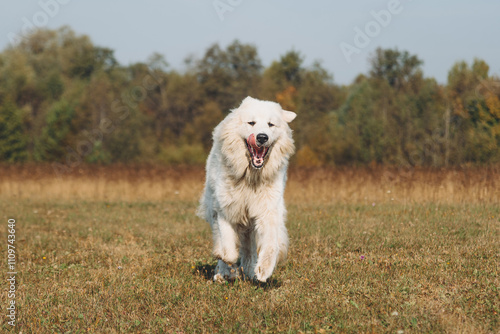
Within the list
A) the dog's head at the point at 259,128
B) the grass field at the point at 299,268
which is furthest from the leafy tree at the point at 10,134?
the dog's head at the point at 259,128

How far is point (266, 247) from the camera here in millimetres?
4914

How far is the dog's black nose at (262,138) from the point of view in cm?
505

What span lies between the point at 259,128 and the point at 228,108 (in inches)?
1611

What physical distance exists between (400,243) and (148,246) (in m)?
3.92

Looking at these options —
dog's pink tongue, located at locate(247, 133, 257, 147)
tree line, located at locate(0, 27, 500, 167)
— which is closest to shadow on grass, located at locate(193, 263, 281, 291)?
dog's pink tongue, located at locate(247, 133, 257, 147)

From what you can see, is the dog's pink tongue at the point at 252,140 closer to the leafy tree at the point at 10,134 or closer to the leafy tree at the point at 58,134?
the leafy tree at the point at 58,134

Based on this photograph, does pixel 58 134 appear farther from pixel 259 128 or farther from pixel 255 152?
pixel 259 128

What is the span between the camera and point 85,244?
26.3 feet

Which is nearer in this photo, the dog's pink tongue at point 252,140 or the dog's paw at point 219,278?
the dog's pink tongue at point 252,140

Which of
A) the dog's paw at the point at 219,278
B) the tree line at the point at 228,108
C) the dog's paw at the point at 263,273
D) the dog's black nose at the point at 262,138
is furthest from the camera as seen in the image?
the tree line at the point at 228,108

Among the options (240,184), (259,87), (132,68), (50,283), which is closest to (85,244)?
(50,283)

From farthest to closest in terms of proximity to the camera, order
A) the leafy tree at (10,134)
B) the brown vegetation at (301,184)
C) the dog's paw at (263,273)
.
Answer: the leafy tree at (10,134) → the brown vegetation at (301,184) → the dog's paw at (263,273)

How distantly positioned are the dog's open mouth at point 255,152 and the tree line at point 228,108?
74.8 feet

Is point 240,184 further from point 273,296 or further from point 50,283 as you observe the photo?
point 50,283
